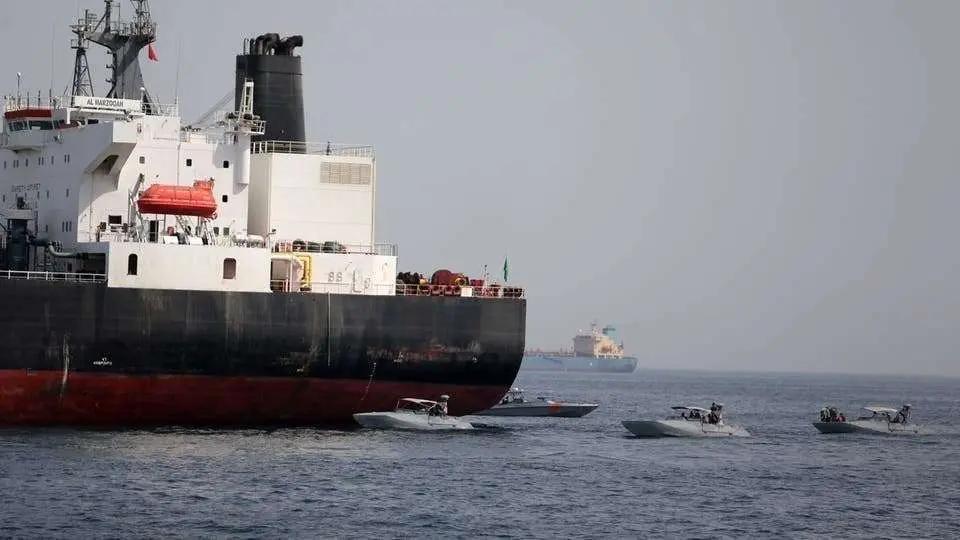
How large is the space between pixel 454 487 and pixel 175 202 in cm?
1928

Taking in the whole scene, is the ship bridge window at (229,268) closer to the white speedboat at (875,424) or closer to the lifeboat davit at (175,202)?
the lifeboat davit at (175,202)

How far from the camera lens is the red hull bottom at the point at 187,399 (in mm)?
59406

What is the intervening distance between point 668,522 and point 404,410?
22552 millimetres

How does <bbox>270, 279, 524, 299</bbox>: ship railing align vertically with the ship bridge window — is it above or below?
below

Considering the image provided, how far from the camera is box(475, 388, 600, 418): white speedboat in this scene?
82.2 metres

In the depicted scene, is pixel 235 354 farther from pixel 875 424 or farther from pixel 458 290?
pixel 875 424

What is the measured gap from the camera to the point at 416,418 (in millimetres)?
64312

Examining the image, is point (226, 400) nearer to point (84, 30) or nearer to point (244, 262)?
point (244, 262)

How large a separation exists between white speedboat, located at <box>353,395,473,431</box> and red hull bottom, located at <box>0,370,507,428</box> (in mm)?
552

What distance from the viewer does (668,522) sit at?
45.0m

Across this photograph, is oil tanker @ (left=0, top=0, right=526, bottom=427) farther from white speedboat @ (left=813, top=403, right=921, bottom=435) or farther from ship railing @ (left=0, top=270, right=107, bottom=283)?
white speedboat @ (left=813, top=403, right=921, bottom=435)

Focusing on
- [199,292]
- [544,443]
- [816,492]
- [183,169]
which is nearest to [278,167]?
[183,169]

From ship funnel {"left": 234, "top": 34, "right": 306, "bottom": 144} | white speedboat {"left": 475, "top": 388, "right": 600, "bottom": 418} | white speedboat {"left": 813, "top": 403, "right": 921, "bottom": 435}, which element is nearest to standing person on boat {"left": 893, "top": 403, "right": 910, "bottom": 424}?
white speedboat {"left": 813, "top": 403, "right": 921, "bottom": 435}

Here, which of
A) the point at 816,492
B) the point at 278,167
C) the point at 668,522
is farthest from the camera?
the point at 278,167
